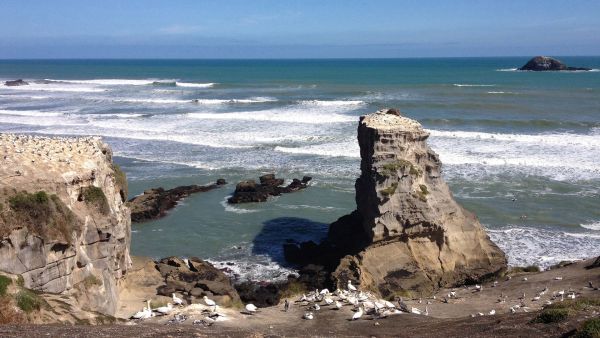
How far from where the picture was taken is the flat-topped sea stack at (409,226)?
18312mm

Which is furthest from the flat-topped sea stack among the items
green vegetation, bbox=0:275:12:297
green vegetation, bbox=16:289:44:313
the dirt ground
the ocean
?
green vegetation, bbox=0:275:12:297

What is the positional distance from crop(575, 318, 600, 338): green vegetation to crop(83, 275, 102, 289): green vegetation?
10.2 meters

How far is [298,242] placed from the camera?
22.8 meters

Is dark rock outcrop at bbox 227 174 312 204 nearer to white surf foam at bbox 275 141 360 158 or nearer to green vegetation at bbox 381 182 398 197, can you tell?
white surf foam at bbox 275 141 360 158

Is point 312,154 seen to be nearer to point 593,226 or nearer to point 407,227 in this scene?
point 593,226

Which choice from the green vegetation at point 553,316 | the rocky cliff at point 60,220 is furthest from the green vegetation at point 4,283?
the green vegetation at point 553,316

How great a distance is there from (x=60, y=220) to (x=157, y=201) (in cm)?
1359

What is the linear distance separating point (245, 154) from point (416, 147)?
19.9 m

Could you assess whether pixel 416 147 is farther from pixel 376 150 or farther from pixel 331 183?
pixel 331 183

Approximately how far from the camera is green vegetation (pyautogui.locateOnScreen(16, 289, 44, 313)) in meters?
10.8

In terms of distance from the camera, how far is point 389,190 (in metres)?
18.9

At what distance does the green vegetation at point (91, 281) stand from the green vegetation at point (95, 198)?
1.64 meters

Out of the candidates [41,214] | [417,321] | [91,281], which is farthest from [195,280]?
[417,321]

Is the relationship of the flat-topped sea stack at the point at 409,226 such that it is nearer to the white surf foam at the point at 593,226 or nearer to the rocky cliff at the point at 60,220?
the white surf foam at the point at 593,226
